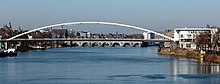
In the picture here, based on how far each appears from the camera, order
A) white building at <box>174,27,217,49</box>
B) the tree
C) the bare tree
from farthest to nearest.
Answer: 1. white building at <box>174,27,217,49</box>
2. the bare tree
3. the tree

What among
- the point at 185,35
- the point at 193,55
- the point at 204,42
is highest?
the point at 185,35

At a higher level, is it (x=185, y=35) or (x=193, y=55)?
(x=185, y=35)

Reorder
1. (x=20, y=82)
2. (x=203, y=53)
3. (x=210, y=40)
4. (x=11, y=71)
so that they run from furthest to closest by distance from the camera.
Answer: (x=210, y=40)
(x=203, y=53)
(x=11, y=71)
(x=20, y=82)

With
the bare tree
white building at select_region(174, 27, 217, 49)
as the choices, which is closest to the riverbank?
the bare tree

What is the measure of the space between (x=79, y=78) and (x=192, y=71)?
6.28 m

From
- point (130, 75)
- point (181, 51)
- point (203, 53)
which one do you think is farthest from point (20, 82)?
point (181, 51)

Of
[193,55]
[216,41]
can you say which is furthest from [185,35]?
[216,41]

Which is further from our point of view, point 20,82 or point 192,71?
point 192,71

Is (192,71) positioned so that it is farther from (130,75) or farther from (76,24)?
(76,24)

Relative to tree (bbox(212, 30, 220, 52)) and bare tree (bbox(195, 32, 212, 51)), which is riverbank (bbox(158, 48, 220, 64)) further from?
tree (bbox(212, 30, 220, 52))

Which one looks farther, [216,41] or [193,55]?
[193,55]

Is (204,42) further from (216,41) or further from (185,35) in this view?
(185,35)

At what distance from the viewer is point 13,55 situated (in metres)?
43.6

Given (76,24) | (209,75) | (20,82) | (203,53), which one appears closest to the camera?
(20,82)
